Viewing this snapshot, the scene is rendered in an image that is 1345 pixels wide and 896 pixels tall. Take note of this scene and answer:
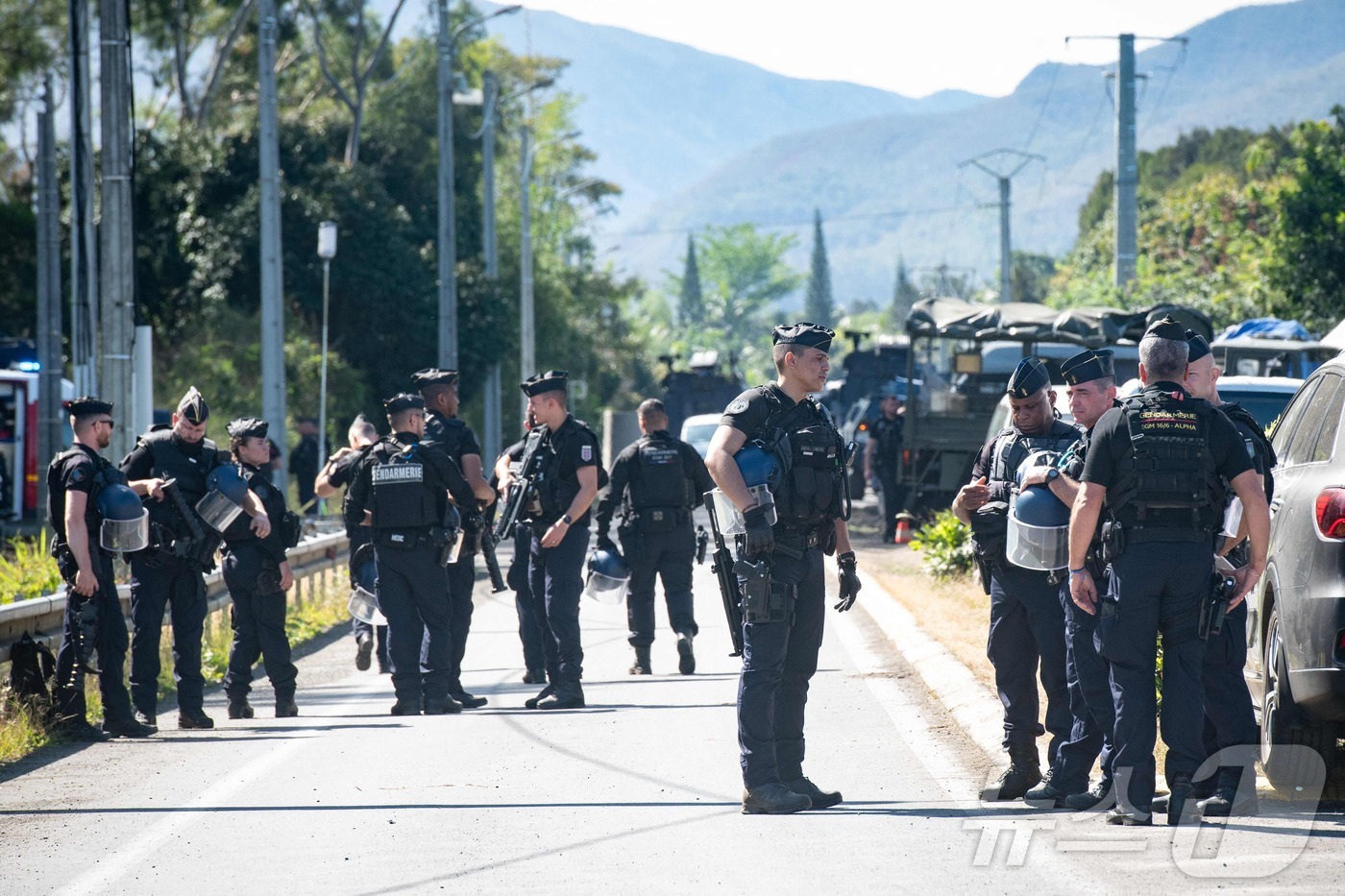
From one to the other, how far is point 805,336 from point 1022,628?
1532mm

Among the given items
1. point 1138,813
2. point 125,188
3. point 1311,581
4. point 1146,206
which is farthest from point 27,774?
point 1146,206

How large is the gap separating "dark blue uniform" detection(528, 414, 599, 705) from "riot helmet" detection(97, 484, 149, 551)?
241cm

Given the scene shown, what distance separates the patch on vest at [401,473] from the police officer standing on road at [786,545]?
12.1ft

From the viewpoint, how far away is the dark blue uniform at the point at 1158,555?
21.1 feet

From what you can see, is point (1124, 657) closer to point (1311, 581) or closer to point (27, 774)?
point (1311, 581)

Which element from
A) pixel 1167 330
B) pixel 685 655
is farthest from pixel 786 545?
pixel 685 655

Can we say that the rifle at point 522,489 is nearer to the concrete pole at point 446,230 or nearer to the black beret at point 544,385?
the black beret at point 544,385

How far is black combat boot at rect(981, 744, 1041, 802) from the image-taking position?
7.17 m

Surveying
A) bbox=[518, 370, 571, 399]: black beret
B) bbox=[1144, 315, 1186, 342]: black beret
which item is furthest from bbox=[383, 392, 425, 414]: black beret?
bbox=[1144, 315, 1186, 342]: black beret

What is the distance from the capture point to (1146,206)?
277ft

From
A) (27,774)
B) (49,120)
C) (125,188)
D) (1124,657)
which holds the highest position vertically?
(49,120)

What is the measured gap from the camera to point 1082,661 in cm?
692

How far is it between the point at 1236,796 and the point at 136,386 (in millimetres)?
11377

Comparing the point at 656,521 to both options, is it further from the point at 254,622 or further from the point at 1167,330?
the point at 1167,330
